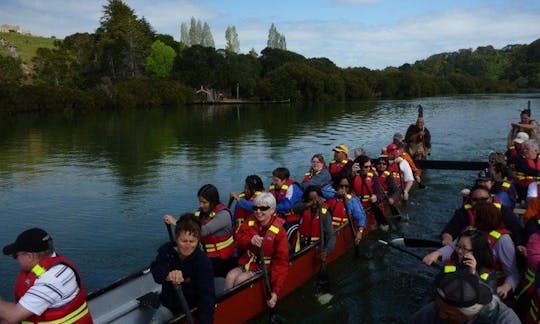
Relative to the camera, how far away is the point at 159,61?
8094 cm

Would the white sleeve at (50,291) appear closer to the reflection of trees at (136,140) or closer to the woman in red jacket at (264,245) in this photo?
the woman in red jacket at (264,245)

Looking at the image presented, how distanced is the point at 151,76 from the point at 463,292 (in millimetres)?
81767

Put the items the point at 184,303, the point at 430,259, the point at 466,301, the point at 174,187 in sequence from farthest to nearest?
1. the point at 174,187
2. the point at 430,259
3. the point at 184,303
4. the point at 466,301

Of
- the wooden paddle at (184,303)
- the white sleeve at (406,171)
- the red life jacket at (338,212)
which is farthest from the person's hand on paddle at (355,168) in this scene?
the wooden paddle at (184,303)

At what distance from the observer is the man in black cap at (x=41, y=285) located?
12.3ft

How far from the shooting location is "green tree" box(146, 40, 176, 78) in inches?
3162

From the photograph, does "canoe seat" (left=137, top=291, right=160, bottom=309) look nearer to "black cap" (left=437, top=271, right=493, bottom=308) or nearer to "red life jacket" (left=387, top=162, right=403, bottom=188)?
"black cap" (left=437, top=271, right=493, bottom=308)

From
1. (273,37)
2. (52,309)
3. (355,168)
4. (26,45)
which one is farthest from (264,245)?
(273,37)

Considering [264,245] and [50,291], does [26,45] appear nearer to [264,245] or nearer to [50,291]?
[264,245]

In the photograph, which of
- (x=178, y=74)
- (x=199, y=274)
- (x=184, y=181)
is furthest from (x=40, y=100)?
(x=199, y=274)

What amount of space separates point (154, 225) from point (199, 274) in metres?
8.16

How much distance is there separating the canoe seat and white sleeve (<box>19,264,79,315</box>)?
8.24ft

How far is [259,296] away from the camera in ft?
22.4

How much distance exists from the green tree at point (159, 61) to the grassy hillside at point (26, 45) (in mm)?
18151
